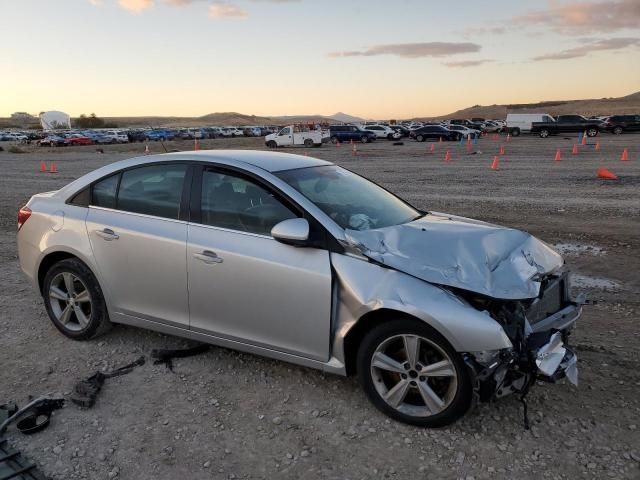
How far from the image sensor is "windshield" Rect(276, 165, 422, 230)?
401 cm

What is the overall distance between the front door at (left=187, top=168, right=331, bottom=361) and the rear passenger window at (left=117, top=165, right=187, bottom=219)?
0.71ft

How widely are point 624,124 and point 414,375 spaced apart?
48.2m

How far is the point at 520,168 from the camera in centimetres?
1973

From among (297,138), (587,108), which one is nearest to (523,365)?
(297,138)

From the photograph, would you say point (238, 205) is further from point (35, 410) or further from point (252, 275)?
point (35, 410)

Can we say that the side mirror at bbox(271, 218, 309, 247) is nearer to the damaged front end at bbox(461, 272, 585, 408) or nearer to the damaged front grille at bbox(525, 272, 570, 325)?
the damaged front end at bbox(461, 272, 585, 408)

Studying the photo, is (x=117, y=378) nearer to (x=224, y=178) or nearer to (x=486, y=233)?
(x=224, y=178)

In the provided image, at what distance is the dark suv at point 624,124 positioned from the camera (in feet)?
145

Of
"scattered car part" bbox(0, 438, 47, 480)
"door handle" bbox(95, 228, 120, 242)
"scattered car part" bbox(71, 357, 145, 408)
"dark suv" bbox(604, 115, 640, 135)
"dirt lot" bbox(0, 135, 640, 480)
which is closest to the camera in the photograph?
"scattered car part" bbox(0, 438, 47, 480)

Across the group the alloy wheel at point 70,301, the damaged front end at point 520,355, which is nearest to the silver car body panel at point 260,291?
the damaged front end at point 520,355

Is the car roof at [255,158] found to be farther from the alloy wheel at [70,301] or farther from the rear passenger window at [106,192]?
the alloy wheel at [70,301]

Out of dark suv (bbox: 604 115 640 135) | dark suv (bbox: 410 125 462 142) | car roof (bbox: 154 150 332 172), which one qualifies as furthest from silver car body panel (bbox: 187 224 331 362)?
dark suv (bbox: 604 115 640 135)

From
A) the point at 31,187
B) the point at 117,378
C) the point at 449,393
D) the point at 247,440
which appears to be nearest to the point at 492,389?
the point at 449,393

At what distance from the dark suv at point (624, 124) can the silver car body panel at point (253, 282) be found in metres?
47.0
